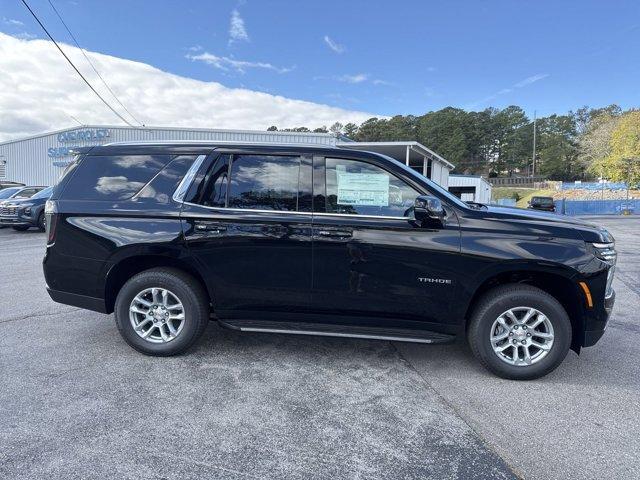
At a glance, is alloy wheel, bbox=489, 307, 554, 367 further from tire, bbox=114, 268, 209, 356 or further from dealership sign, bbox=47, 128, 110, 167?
dealership sign, bbox=47, 128, 110, 167

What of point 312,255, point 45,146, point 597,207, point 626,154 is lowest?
point 312,255

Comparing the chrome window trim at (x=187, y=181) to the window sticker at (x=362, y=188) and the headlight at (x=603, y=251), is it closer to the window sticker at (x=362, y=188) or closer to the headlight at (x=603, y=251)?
the window sticker at (x=362, y=188)

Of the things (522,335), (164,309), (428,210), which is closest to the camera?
(428,210)

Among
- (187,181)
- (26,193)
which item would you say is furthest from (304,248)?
(26,193)

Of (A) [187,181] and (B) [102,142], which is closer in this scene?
(A) [187,181]

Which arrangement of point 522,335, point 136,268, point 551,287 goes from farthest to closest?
point 136,268, point 551,287, point 522,335

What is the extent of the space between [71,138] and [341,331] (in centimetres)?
3123

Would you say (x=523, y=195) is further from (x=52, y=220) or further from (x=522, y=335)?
A: (x=52, y=220)

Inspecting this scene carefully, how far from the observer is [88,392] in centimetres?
323

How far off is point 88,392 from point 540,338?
3.72m

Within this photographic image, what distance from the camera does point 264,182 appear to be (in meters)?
3.80

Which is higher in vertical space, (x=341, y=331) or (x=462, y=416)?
(x=341, y=331)

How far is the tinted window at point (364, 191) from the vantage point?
3656mm

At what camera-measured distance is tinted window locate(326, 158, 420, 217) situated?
3.66 meters
